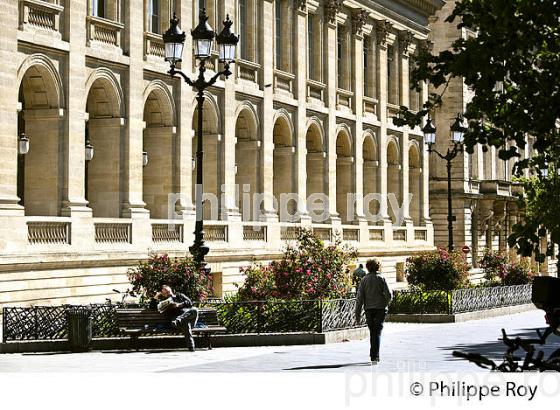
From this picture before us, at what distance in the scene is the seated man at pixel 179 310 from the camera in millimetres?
24297

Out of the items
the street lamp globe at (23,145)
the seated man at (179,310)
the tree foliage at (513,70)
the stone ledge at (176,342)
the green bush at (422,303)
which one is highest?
the street lamp globe at (23,145)

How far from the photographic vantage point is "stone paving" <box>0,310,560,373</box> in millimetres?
20406

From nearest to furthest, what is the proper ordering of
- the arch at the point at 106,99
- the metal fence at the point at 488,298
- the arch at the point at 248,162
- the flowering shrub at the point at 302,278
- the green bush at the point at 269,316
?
the green bush at the point at 269,316 < the flowering shrub at the point at 302,278 < the arch at the point at 106,99 < the metal fence at the point at 488,298 < the arch at the point at 248,162

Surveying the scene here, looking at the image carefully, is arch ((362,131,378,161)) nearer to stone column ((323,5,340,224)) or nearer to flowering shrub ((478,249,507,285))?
stone column ((323,5,340,224))

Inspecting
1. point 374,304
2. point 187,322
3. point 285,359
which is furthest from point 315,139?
point 374,304

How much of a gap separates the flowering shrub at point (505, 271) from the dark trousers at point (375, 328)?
2628 centimetres

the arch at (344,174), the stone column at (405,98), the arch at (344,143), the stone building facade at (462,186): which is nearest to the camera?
the arch at (344,143)

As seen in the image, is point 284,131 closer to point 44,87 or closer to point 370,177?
point 370,177

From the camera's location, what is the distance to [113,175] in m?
37.8

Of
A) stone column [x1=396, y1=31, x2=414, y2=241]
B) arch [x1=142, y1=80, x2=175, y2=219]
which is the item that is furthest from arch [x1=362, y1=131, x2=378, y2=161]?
arch [x1=142, y1=80, x2=175, y2=219]

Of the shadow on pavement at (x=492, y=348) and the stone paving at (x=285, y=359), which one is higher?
the stone paving at (x=285, y=359)

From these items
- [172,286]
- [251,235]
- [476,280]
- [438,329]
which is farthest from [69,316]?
[476,280]

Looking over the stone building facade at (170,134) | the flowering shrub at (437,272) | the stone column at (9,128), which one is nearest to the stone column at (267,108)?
the stone building facade at (170,134)

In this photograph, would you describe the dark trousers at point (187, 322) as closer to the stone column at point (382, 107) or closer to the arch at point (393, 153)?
the stone column at point (382, 107)
